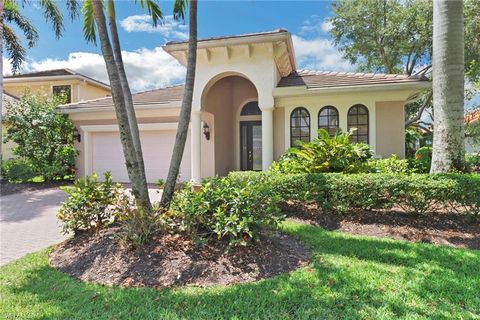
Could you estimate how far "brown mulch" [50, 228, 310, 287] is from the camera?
3.82 m

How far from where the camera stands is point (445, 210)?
6.32 m

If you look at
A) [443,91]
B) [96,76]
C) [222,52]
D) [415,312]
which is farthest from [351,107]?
[96,76]

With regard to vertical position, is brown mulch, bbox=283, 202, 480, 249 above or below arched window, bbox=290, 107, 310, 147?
below

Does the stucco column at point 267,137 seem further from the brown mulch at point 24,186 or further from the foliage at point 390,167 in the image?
the brown mulch at point 24,186

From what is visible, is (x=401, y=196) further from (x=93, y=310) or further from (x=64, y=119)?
(x=64, y=119)

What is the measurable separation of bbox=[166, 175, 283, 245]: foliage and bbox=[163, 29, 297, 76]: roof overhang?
668 cm

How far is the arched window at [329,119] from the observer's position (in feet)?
36.0

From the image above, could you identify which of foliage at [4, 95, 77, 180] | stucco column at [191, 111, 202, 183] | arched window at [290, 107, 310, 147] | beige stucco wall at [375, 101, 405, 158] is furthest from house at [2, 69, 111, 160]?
beige stucco wall at [375, 101, 405, 158]

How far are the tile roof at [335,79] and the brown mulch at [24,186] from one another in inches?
440

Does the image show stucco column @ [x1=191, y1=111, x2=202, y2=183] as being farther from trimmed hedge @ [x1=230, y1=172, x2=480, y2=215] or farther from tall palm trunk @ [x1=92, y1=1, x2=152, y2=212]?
tall palm trunk @ [x1=92, y1=1, x2=152, y2=212]

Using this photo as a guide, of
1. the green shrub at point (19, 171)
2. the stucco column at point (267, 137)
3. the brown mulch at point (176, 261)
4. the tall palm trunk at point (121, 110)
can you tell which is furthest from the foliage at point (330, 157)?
the green shrub at point (19, 171)

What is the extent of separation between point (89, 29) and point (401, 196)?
819cm

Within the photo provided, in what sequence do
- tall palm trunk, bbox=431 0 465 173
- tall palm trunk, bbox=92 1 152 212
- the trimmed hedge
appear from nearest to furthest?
tall palm trunk, bbox=92 1 152 212 → the trimmed hedge → tall palm trunk, bbox=431 0 465 173

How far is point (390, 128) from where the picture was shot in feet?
34.7
